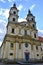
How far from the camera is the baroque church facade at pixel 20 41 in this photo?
30625 millimetres

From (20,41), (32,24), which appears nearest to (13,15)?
(32,24)

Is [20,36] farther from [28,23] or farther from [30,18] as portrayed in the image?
[30,18]

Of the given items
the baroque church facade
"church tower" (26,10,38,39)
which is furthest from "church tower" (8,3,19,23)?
"church tower" (26,10,38,39)

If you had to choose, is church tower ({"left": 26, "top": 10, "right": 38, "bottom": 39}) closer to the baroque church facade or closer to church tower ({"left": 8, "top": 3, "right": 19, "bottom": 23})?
the baroque church facade

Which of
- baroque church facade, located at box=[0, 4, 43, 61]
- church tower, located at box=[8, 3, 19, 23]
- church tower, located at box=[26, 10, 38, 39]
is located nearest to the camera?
baroque church facade, located at box=[0, 4, 43, 61]

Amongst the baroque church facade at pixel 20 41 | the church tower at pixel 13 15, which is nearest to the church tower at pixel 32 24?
the baroque church facade at pixel 20 41

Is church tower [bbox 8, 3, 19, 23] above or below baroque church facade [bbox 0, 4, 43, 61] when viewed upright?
above

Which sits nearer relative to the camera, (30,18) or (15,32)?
(15,32)

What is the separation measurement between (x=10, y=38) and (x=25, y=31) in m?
6.14

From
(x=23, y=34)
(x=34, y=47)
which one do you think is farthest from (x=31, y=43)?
(x=23, y=34)

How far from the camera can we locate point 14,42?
3188 cm

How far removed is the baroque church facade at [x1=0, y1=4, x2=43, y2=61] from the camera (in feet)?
100

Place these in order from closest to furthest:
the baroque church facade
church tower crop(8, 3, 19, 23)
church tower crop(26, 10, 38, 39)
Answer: the baroque church facade < church tower crop(8, 3, 19, 23) < church tower crop(26, 10, 38, 39)

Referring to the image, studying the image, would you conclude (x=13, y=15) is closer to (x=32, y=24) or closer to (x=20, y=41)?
(x=32, y=24)
